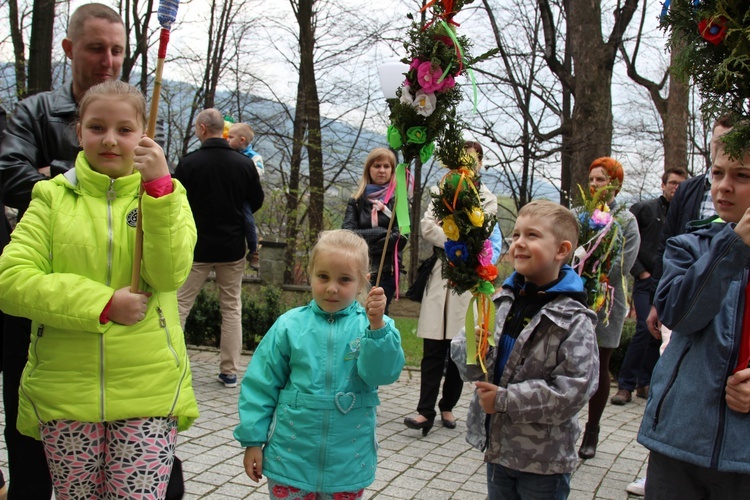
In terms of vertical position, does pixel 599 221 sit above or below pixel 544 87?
below

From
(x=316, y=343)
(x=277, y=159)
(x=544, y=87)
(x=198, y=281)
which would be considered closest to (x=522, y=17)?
(x=544, y=87)

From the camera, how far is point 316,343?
294 centimetres

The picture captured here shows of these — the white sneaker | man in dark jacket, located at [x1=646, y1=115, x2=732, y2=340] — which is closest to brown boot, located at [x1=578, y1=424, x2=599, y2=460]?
the white sneaker

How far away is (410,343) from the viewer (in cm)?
1073

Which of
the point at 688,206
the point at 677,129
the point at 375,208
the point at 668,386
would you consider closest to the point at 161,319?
the point at 668,386

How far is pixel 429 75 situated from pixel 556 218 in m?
0.83

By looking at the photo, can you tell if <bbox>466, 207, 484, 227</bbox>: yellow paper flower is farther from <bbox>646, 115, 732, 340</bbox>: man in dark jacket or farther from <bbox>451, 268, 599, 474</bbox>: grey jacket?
<bbox>646, 115, 732, 340</bbox>: man in dark jacket

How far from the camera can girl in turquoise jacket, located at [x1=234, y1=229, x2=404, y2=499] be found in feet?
9.30

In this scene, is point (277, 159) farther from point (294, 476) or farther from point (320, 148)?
point (294, 476)

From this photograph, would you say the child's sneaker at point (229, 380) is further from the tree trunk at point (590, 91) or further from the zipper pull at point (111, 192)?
the tree trunk at point (590, 91)

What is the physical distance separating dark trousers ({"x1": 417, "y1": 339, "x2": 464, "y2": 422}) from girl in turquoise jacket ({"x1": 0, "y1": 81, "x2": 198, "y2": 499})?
318 centimetres

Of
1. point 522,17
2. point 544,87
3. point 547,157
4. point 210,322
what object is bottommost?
point 210,322

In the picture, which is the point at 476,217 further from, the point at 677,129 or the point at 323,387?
the point at 677,129

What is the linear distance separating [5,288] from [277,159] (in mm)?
21352
